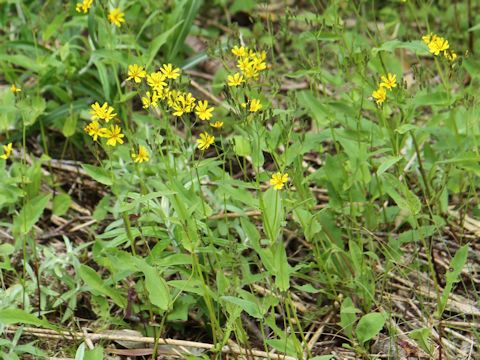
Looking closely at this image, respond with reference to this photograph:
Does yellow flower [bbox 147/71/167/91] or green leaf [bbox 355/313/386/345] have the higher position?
yellow flower [bbox 147/71/167/91]

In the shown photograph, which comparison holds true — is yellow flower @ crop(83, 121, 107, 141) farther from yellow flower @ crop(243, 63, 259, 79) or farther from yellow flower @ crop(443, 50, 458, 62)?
yellow flower @ crop(443, 50, 458, 62)

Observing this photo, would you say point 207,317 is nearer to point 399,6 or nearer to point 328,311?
point 328,311

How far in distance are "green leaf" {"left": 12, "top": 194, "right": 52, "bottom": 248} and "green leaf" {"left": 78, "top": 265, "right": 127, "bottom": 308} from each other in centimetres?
23

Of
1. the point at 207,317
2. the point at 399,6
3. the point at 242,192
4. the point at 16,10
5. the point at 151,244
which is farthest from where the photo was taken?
the point at 399,6

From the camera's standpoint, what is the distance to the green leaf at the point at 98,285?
99.1 inches

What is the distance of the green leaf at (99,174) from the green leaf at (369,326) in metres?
0.89

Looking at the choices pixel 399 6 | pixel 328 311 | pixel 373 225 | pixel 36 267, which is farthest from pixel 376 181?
pixel 399 6

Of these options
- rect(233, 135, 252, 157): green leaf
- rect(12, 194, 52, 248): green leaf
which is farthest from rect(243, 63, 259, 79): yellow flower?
rect(12, 194, 52, 248): green leaf

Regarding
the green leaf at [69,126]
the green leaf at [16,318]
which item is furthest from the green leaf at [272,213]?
the green leaf at [69,126]

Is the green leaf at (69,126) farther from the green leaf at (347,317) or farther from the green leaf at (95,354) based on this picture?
the green leaf at (347,317)

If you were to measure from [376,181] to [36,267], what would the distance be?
1.20 metres

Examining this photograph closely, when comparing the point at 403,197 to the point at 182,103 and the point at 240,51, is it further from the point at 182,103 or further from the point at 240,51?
the point at 182,103

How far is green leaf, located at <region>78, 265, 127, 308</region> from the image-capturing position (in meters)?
2.52

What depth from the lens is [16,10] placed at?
3.95 m
